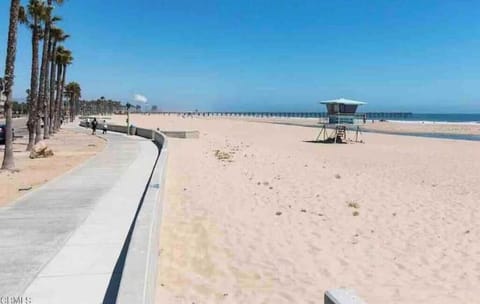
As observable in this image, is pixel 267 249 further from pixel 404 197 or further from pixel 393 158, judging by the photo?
pixel 393 158

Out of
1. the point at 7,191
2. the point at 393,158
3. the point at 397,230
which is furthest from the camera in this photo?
the point at 393,158

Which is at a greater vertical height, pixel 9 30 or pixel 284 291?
pixel 9 30

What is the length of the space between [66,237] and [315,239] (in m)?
3.69

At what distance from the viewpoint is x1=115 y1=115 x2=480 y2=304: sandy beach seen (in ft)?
16.8

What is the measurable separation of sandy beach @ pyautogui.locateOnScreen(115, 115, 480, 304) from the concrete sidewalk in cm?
73

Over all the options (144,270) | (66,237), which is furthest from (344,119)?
(144,270)

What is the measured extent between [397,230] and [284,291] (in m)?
3.56

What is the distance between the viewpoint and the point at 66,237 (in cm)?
626

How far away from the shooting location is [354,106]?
3309 cm

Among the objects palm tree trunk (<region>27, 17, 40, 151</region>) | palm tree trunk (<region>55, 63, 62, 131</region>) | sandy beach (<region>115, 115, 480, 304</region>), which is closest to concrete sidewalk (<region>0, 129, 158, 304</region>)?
sandy beach (<region>115, 115, 480, 304</region>)

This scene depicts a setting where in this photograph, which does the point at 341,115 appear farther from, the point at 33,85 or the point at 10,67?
the point at 10,67

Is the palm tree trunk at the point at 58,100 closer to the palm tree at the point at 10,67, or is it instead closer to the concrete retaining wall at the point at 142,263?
the palm tree at the point at 10,67

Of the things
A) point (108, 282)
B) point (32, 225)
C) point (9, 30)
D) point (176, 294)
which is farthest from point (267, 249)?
point (9, 30)

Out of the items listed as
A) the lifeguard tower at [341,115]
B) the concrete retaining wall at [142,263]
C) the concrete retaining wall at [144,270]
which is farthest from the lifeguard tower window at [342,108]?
the concrete retaining wall at [142,263]
